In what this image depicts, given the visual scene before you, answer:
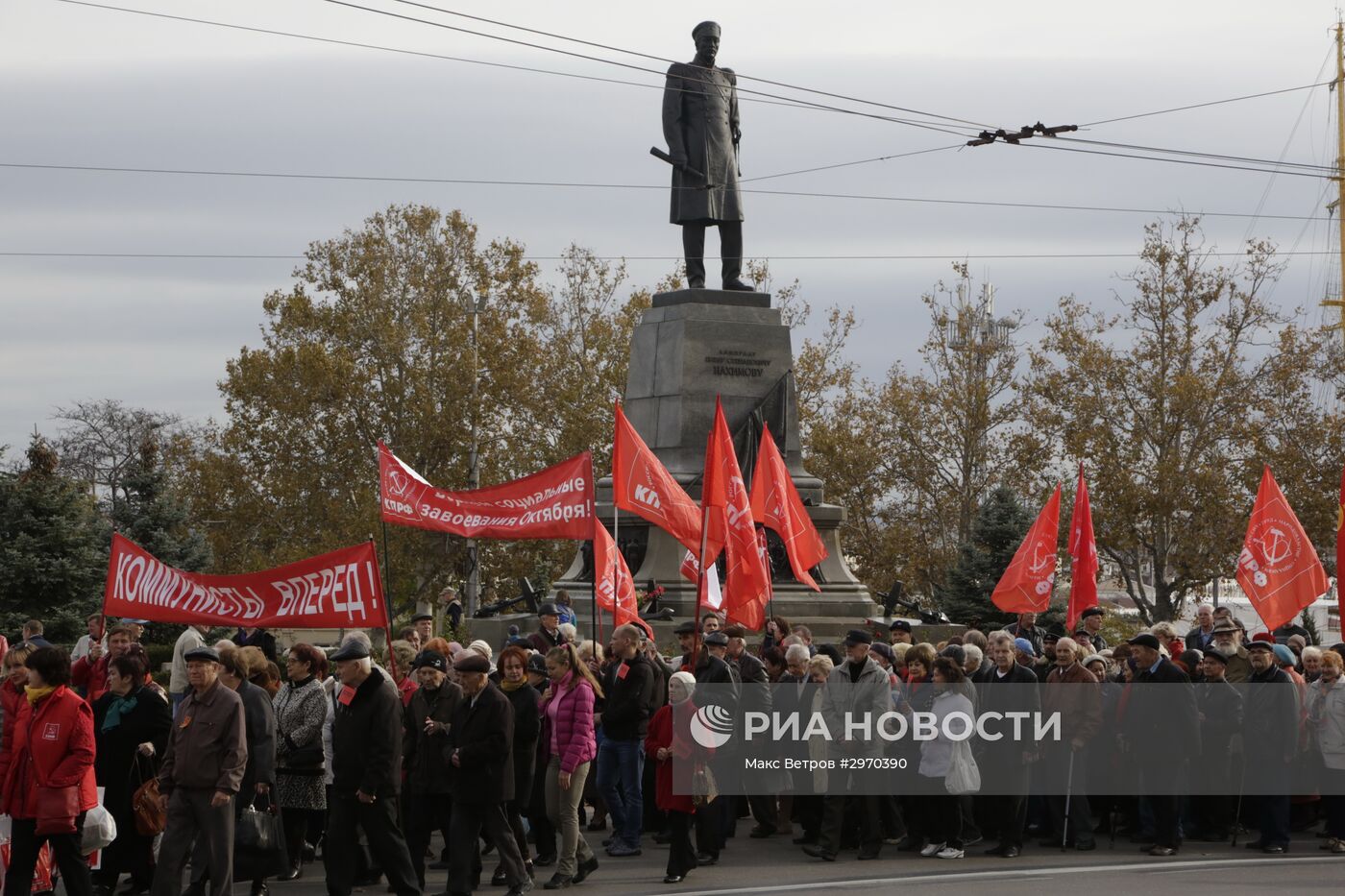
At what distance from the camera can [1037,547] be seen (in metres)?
19.2

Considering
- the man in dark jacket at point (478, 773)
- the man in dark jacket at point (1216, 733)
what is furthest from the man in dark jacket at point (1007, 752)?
the man in dark jacket at point (478, 773)

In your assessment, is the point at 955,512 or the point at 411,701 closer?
the point at 411,701

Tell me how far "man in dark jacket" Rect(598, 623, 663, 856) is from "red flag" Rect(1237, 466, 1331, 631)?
7.05 m

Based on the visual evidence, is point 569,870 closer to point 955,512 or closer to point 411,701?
point 411,701

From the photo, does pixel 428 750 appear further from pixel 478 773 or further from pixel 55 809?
pixel 55 809

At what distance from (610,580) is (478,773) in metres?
4.45

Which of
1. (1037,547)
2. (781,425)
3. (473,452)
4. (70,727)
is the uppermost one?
(473,452)

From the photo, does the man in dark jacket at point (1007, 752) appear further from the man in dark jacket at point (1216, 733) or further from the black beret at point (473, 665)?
the black beret at point (473, 665)

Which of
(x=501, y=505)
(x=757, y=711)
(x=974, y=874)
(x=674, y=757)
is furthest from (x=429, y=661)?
(x=974, y=874)

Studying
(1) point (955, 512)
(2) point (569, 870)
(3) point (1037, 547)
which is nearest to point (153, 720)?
(2) point (569, 870)

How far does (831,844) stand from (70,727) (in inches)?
219

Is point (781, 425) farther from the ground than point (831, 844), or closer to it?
farther from the ground

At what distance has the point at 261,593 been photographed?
12883 millimetres

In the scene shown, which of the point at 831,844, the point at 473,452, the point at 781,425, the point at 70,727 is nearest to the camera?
the point at 70,727
